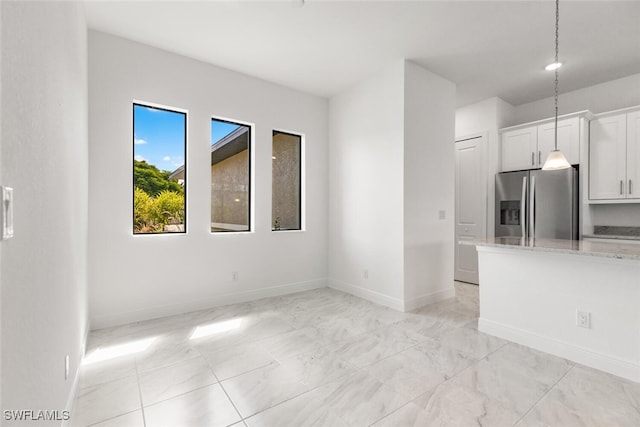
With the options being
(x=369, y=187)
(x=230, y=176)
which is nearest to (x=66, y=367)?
(x=230, y=176)

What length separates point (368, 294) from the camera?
13.4 feet

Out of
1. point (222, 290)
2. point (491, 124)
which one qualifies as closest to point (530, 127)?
point (491, 124)

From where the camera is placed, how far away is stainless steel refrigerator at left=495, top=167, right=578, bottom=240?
13.3ft

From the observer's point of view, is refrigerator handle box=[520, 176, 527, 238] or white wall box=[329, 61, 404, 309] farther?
refrigerator handle box=[520, 176, 527, 238]

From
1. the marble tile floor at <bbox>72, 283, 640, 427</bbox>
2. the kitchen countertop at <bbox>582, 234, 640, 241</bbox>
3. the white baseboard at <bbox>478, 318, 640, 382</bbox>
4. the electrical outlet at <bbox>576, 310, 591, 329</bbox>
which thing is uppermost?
the kitchen countertop at <bbox>582, 234, 640, 241</bbox>

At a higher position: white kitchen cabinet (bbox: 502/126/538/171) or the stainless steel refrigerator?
white kitchen cabinet (bbox: 502/126/538/171)

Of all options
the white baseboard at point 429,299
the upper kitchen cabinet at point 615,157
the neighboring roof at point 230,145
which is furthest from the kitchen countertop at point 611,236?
the neighboring roof at point 230,145

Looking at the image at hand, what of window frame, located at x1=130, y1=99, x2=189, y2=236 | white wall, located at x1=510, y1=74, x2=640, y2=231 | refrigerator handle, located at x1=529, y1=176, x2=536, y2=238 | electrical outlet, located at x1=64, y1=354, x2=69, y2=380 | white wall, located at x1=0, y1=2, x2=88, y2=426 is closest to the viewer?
white wall, located at x1=0, y1=2, x2=88, y2=426

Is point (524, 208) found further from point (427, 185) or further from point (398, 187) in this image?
point (398, 187)

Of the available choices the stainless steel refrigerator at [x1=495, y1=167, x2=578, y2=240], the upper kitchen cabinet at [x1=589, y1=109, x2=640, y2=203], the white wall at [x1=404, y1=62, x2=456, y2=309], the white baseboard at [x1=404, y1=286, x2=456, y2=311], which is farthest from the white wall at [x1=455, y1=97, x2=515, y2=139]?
the white baseboard at [x1=404, y1=286, x2=456, y2=311]

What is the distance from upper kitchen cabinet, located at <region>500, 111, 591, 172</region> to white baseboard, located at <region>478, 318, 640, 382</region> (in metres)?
2.74

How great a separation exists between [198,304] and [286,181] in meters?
2.10

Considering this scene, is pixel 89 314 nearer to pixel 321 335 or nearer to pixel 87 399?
pixel 87 399

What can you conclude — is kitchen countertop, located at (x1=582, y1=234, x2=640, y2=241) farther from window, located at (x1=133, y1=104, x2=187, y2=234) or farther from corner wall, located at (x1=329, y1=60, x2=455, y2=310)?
window, located at (x1=133, y1=104, x2=187, y2=234)
